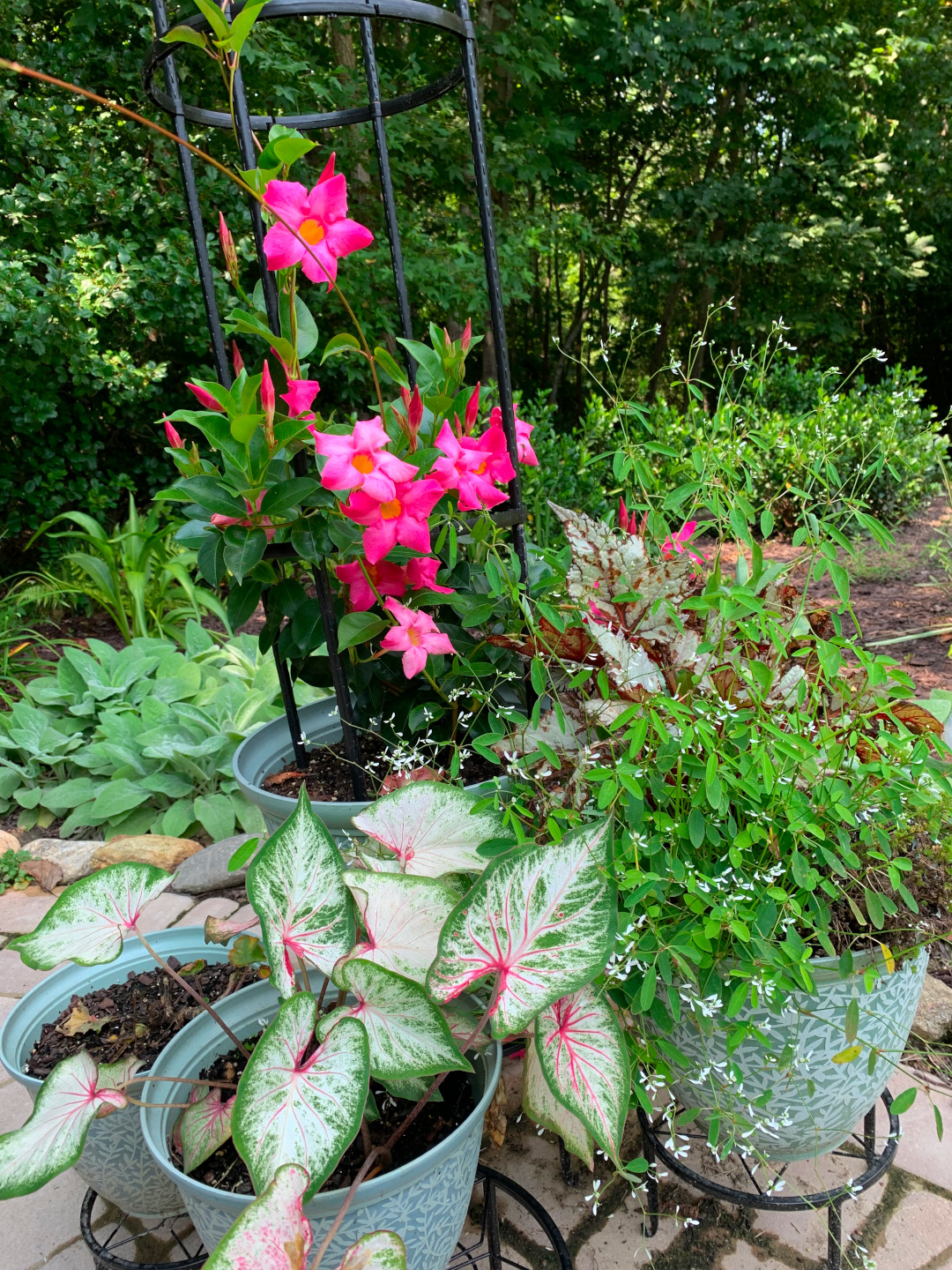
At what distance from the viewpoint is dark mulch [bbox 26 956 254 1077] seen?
1093mm

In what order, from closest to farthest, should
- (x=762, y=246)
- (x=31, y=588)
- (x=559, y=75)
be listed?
(x=31, y=588) < (x=559, y=75) < (x=762, y=246)

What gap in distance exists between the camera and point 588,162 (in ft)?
24.8

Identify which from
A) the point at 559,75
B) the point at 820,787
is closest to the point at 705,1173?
the point at 820,787

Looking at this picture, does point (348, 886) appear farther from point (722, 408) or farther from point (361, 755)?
point (722, 408)

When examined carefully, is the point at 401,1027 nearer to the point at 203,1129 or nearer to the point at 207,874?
the point at 203,1129

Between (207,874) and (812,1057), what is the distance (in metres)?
1.53

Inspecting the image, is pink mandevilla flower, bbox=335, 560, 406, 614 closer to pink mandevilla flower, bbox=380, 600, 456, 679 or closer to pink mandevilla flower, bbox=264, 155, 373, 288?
pink mandevilla flower, bbox=380, 600, 456, 679

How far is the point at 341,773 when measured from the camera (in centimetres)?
131

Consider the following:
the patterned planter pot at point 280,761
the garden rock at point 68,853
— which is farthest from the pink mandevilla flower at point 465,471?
the garden rock at point 68,853

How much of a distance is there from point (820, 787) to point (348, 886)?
0.48 meters

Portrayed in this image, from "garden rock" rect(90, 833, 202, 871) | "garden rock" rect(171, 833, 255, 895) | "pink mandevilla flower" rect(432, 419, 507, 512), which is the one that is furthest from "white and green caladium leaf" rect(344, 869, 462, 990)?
"garden rock" rect(90, 833, 202, 871)

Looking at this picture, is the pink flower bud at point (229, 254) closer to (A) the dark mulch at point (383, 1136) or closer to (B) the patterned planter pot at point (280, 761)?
(B) the patterned planter pot at point (280, 761)

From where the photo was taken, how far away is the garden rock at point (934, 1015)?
143 centimetres

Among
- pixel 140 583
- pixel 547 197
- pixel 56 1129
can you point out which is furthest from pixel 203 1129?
pixel 547 197
